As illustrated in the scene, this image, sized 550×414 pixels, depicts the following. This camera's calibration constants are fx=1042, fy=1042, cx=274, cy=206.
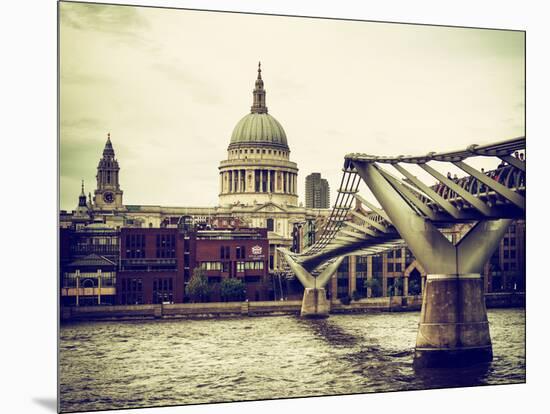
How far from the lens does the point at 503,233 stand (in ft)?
76.3

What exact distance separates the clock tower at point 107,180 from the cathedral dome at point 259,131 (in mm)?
2804

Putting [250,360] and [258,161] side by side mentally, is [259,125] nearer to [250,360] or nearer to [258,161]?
[258,161]

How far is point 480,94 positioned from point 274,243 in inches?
233

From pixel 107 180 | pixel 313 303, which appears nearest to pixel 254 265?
pixel 313 303

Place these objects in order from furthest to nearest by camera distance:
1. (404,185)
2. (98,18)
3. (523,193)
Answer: (404,185) → (523,193) → (98,18)

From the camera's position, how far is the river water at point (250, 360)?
20156 millimetres

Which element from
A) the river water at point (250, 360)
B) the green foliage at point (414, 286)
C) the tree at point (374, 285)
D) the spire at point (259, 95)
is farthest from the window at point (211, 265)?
the green foliage at point (414, 286)

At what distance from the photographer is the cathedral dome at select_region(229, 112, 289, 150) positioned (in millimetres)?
21406

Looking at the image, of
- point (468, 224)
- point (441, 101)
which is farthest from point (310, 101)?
point (468, 224)

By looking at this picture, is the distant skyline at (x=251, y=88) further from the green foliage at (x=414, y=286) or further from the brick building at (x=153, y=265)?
the green foliage at (x=414, y=286)

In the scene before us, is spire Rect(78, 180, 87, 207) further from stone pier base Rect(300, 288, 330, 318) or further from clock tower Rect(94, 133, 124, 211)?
stone pier base Rect(300, 288, 330, 318)

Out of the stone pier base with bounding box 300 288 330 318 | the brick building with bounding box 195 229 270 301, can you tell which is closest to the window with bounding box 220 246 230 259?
the brick building with bounding box 195 229 270 301

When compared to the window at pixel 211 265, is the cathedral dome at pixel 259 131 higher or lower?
higher

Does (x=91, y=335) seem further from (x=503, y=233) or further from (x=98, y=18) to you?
(x=503, y=233)
